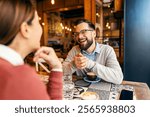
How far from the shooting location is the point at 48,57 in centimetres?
70

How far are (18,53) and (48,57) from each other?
227 millimetres

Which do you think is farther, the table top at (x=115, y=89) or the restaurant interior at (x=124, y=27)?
the restaurant interior at (x=124, y=27)

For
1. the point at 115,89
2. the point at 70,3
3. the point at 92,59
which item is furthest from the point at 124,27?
the point at 70,3

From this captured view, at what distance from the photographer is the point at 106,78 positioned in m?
0.99

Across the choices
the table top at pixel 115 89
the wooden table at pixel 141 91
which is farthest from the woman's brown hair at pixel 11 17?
the wooden table at pixel 141 91

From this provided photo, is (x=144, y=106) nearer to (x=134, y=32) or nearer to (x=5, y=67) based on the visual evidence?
(x=5, y=67)

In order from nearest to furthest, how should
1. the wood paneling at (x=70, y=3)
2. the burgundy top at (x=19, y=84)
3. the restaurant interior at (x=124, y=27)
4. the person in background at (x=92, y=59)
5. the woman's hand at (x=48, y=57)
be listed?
the burgundy top at (x=19, y=84) < the woman's hand at (x=48, y=57) < the person in background at (x=92, y=59) < the restaurant interior at (x=124, y=27) < the wood paneling at (x=70, y=3)

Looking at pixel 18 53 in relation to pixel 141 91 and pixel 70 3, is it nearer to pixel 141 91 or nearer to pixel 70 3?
pixel 141 91

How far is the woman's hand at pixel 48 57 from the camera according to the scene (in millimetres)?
679

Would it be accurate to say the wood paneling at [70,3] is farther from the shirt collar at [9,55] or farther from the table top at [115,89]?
the shirt collar at [9,55]

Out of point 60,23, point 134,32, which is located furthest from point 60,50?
point 134,32

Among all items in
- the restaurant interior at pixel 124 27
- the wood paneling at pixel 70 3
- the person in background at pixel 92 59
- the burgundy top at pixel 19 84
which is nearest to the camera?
the burgundy top at pixel 19 84

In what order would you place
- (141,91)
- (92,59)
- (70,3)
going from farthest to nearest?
(70,3) → (92,59) → (141,91)

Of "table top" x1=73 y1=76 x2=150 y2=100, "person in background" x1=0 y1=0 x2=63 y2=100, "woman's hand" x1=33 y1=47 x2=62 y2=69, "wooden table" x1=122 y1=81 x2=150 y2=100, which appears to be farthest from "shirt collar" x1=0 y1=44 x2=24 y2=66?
"wooden table" x1=122 y1=81 x2=150 y2=100
